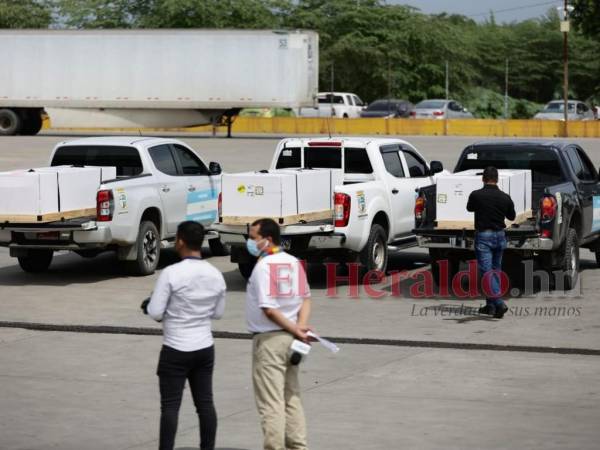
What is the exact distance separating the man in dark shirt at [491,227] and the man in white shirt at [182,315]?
20.7 ft

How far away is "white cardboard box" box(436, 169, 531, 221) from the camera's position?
15172 mm

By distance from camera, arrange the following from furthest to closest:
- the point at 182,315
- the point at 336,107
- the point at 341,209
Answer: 1. the point at 336,107
2. the point at 341,209
3. the point at 182,315

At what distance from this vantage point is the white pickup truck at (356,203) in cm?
1599

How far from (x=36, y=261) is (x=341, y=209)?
4.58 meters

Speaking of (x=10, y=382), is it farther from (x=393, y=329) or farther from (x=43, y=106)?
(x=43, y=106)

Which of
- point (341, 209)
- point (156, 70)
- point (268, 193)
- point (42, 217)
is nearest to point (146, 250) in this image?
A: point (42, 217)

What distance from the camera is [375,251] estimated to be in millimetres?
16828

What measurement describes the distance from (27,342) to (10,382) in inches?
78.1

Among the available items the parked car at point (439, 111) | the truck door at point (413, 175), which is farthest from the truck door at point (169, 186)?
the parked car at point (439, 111)

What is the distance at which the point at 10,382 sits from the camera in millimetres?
10906

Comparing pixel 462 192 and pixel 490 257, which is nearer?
pixel 490 257

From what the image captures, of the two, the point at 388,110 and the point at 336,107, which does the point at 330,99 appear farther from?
the point at 388,110

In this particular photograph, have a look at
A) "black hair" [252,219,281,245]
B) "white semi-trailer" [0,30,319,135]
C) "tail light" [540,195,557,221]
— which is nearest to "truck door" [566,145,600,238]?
"tail light" [540,195,557,221]

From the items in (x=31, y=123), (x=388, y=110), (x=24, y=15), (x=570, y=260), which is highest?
(x=24, y=15)
